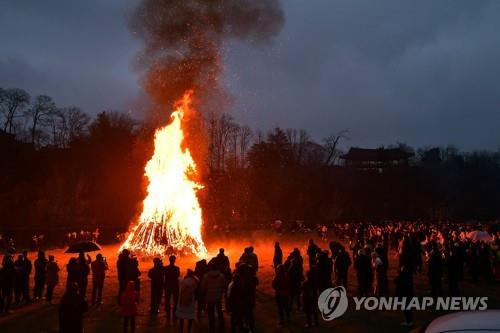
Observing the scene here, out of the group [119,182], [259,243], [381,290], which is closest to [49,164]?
[119,182]

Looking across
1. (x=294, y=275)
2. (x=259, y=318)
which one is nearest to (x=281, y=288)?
(x=294, y=275)

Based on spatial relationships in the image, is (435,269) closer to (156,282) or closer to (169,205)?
(156,282)

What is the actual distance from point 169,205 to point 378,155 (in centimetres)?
4560

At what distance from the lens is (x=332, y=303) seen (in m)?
13.4

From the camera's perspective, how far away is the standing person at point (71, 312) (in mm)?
7996

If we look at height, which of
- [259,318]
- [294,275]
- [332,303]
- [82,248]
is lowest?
[259,318]

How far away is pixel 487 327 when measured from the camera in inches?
143

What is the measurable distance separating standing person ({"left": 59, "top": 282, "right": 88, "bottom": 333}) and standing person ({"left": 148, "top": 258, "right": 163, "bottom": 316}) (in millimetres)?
3885

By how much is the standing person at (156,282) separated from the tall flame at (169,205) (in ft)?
38.0

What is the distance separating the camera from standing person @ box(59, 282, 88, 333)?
7996 mm

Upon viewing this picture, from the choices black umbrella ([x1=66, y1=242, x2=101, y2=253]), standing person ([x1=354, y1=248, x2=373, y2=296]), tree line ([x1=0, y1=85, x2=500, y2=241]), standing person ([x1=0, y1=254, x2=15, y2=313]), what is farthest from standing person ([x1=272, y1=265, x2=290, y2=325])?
tree line ([x1=0, y1=85, x2=500, y2=241])

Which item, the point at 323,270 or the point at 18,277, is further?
the point at 18,277

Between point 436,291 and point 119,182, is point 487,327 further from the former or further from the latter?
point 119,182

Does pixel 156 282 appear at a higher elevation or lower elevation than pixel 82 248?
lower
